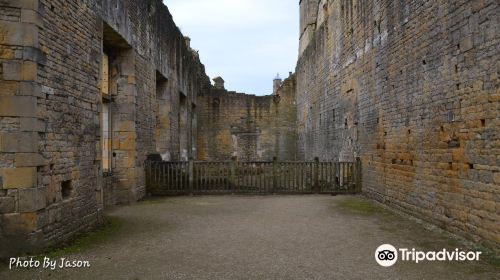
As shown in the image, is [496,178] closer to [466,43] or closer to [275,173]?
[466,43]

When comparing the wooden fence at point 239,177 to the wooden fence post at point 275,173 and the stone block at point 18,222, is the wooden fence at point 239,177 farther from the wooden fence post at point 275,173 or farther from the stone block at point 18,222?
the stone block at point 18,222

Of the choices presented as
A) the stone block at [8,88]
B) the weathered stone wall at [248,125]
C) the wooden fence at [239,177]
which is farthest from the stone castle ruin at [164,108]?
the weathered stone wall at [248,125]

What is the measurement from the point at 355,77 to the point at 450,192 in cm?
613

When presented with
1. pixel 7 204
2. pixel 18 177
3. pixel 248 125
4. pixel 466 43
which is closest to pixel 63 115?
pixel 18 177

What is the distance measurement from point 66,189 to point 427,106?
6.68 metres

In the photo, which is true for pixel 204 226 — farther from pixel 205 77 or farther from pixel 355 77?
pixel 205 77

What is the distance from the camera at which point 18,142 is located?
538 cm

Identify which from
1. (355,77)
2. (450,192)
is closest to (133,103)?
(355,77)

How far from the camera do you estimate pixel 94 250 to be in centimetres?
578

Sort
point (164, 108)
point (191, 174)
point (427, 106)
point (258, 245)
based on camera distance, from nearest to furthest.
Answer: point (258, 245) → point (427, 106) → point (191, 174) → point (164, 108)

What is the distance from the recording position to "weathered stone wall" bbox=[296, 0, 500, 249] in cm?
593

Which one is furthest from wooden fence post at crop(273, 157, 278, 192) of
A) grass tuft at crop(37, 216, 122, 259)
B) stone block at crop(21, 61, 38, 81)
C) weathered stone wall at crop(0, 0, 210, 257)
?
stone block at crop(21, 61, 38, 81)

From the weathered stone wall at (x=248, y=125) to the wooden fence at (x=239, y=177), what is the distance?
11.7 meters

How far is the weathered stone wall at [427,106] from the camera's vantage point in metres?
5.93
